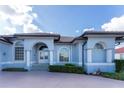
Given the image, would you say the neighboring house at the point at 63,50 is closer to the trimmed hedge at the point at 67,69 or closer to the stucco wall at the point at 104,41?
the stucco wall at the point at 104,41

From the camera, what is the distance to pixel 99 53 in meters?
19.2

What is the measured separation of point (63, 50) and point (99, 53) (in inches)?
230

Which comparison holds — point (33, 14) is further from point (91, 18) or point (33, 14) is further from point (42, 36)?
point (42, 36)

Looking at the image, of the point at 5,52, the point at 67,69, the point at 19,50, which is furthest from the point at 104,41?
the point at 5,52

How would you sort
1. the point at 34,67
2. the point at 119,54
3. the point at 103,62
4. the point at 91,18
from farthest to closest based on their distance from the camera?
1. the point at 119,54
2. the point at 91,18
3. the point at 34,67
4. the point at 103,62

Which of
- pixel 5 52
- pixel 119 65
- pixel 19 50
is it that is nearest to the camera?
pixel 119 65

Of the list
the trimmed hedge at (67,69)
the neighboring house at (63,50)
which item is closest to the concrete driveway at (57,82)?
the trimmed hedge at (67,69)

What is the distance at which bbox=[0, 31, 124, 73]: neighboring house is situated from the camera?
1847 cm

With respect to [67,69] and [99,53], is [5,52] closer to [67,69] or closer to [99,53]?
[67,69]

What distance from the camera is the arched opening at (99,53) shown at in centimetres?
1897

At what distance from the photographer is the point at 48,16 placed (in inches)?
1129

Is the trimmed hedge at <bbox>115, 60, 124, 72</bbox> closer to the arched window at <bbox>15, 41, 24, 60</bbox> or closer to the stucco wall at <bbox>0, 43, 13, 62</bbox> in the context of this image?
the arched window at <bbox>15, 41, 24, 60</bbox>
